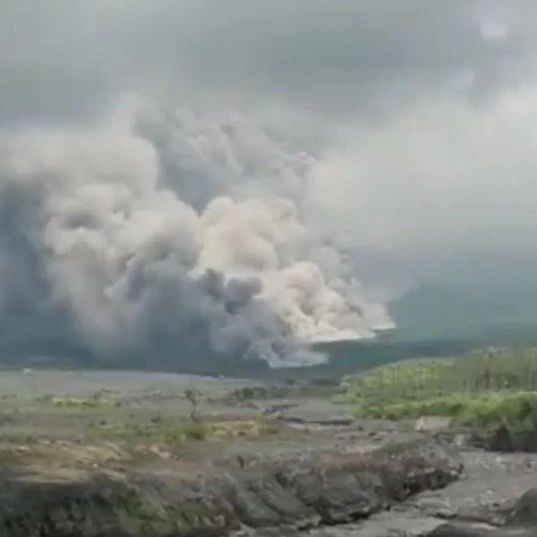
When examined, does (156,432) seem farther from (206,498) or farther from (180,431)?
(206,498)

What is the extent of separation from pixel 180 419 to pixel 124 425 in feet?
42.3

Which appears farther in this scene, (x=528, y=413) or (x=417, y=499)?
(x=528, y=413)

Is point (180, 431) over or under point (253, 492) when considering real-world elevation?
over

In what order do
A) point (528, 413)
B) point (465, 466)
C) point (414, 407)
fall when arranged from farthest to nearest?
point (414, 407) → point (528, 413) → point (465, 466)

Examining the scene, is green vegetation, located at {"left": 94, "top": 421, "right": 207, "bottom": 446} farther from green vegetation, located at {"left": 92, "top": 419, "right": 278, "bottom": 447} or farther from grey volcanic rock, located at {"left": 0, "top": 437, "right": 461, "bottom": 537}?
grey volcanic rock, located at {"left": 0, "top": 437, "right": 461, "bottom": 537}

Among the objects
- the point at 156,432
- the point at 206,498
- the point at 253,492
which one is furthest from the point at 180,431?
the point at 206,498

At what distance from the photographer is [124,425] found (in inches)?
5679

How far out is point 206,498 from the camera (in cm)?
6253

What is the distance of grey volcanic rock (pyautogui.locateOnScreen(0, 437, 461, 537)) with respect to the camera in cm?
5519

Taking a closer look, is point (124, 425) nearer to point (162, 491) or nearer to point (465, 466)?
point (465, 466)

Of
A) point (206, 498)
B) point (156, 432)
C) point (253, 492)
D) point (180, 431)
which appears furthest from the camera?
point (156, 432)

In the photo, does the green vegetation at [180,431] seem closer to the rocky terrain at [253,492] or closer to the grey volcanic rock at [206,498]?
the rocky terrain at [253,492]

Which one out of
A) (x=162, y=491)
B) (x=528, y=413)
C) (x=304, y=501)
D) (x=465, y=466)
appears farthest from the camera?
(x=528, y=413)

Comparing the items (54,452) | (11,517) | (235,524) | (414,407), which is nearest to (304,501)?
(235,524)
